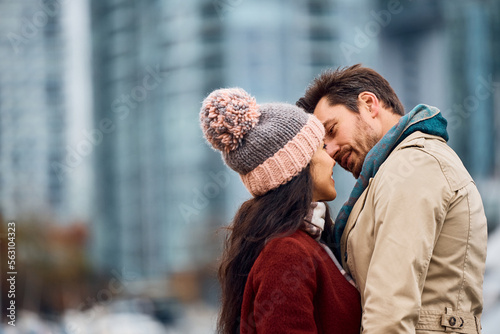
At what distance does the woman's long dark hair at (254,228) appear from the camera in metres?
2.41

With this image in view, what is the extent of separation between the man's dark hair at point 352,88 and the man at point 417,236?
13.2 inches

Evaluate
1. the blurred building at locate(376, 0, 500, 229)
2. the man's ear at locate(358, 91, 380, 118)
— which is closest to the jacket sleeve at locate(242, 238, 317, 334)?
the man's ear at locate(358, 91, 380, 118)

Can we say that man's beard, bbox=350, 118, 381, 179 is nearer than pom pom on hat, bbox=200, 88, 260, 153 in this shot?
No

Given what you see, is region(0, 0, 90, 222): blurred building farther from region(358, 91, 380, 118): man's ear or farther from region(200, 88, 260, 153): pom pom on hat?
region(200, 88, 260, 153): pom pom on hat

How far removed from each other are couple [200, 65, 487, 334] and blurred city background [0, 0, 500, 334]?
38.5 m

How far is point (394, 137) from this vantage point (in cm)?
255

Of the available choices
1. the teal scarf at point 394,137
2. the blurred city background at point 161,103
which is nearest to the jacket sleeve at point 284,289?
the teal scarf at point 394,137

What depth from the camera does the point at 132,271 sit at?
5294cm

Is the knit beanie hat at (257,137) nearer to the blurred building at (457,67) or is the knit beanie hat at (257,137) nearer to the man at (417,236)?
the man at (417,236)

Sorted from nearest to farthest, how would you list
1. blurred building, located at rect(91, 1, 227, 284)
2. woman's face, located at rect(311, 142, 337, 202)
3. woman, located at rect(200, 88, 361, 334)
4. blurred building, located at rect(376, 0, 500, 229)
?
1. woman, located at rect(200, 88, 361, 334)
2. woman's face, located at rect(311, 142, 337, 202)
3. blurred building, located at rect(91, 1, 227, 284)
4. blurred building, located at rect(376, 0, 500, 229)

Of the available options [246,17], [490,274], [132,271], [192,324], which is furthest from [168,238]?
[490,274]

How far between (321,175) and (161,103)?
178ft

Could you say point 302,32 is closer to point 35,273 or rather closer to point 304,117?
point 35,273

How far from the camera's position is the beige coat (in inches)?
85.4
